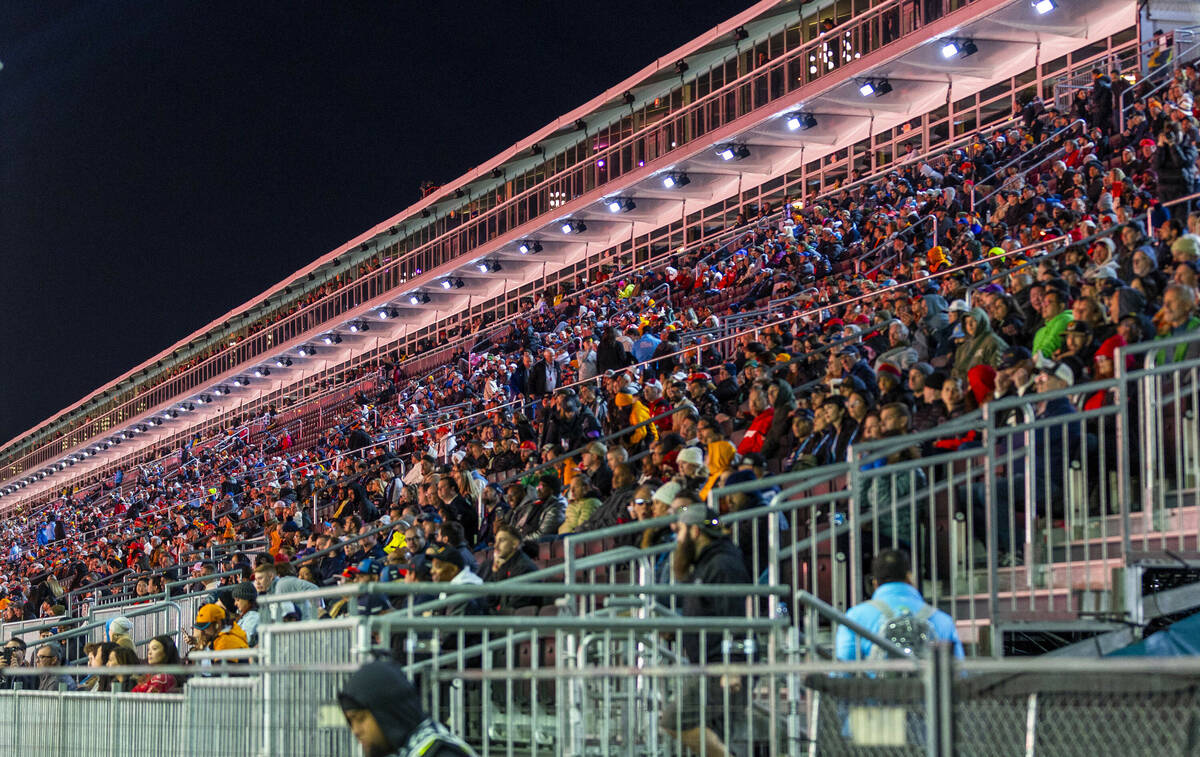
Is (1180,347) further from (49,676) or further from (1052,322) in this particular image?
(49,676)

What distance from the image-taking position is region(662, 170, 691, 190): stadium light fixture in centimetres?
3672

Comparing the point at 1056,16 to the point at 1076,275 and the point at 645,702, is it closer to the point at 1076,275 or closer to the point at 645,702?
the point at 1076,275

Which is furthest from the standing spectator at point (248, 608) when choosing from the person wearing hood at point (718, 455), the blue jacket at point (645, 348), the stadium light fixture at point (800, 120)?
the stadium light fixture at point (800, 120)

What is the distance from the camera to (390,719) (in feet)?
16.8

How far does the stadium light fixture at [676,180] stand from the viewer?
36.7 m

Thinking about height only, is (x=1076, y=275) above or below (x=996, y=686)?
above

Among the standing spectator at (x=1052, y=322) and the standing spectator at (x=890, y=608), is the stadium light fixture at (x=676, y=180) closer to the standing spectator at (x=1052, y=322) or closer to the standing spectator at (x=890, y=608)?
the standing spectator at (x=1052, y=322)

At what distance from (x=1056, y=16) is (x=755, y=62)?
454 inches

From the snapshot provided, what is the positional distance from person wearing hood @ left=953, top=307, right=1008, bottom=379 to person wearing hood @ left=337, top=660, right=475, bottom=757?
7017 mm

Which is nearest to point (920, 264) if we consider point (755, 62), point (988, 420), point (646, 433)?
point (646, 433)

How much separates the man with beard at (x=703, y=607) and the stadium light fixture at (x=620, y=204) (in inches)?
1206

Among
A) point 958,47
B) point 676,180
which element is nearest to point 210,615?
point 958,47

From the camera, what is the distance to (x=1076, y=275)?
41.1 ft

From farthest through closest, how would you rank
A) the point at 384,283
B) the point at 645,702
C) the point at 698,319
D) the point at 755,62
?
the point at 384,283, the point at 755,62, the point at 698,319, the point at 645,702
